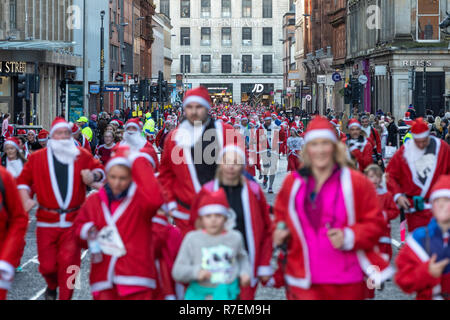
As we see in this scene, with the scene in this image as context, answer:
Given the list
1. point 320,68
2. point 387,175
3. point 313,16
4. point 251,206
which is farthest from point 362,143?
point 313,16

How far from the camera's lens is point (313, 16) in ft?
298

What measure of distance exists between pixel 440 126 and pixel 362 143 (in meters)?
13.7

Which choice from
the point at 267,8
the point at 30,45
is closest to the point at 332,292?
the point at 30,45

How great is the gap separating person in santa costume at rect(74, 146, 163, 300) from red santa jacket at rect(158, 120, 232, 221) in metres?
1.13

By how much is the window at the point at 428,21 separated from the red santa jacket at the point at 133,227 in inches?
1686

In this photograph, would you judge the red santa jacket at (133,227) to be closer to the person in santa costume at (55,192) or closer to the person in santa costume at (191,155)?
the person in santa costume at (191,155)

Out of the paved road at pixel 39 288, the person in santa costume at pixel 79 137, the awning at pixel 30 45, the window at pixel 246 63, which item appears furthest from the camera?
the window at pixel 246 63

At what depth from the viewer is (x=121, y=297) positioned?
6898 mm

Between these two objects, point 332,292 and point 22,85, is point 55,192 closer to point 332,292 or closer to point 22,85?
point 332,292

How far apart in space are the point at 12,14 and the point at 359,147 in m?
33.1

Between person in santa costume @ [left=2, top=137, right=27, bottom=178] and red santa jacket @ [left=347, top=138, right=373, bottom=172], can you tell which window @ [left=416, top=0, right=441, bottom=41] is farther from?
person in santa costume @ [left=2, top=137, right=27, bottom=178]

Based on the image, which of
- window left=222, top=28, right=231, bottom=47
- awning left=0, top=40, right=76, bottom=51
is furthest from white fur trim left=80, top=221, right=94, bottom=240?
window left=222, top=28, right=231, bottom=47

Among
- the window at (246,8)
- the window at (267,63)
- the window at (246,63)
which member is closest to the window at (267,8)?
the window at (246,8)

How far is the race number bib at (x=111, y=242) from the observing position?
6824 millimetres
